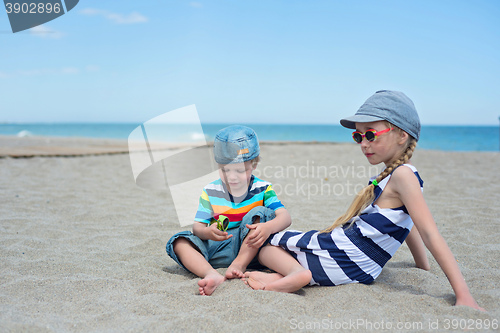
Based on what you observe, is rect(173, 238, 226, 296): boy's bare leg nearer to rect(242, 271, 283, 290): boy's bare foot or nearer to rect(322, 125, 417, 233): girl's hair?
rect(242, 271, 283, 290): boy's bare foot

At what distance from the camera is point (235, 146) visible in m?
2.32

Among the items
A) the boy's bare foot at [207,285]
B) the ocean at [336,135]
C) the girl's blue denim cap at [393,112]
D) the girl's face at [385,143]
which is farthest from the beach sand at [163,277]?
the ocean at [336,135]

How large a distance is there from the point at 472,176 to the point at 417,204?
5.31 metres

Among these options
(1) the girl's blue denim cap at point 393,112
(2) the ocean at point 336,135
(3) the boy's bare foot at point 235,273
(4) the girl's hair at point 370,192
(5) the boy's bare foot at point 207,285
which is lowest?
(2) the ocean at point 336,135

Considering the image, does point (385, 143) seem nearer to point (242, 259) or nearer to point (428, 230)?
point (428, 230)

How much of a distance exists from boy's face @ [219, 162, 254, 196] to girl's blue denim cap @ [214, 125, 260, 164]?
4cm

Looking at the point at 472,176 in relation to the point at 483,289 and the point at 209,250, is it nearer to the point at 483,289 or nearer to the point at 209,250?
the point at 483,289

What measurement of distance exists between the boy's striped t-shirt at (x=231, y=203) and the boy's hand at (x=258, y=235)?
268 millimetres

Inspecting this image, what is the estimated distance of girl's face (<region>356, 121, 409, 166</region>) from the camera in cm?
205

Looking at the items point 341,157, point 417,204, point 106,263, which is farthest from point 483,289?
point 341,157

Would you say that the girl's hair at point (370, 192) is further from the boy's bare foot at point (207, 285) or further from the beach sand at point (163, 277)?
the boy's bare foot at point (207, 285)

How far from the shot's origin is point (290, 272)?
2104mm

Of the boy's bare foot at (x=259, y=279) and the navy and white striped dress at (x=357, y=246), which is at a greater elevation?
the navy and white striped dress at (x=357, y=246)

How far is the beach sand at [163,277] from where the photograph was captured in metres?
1.71
